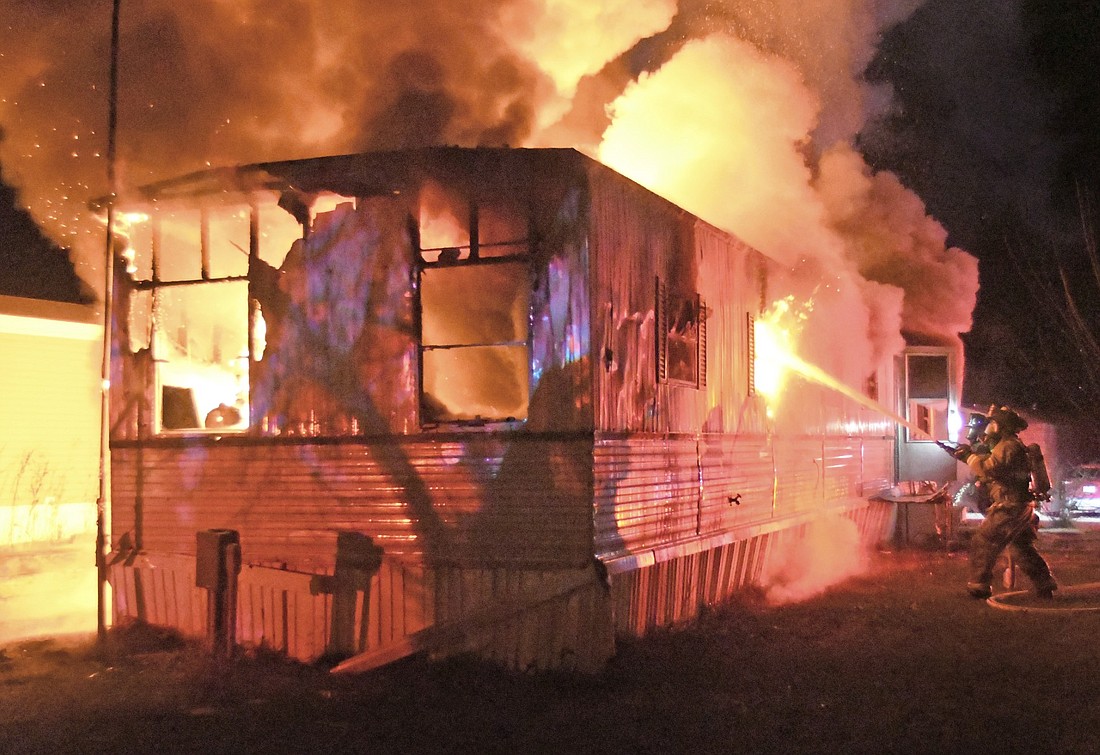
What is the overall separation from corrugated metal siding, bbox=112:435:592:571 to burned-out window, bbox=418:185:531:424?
41cm

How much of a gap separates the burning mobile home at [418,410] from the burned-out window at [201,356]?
0.03 meters

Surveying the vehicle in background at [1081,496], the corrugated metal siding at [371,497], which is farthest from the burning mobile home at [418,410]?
the vehicle in background at [1081,496]

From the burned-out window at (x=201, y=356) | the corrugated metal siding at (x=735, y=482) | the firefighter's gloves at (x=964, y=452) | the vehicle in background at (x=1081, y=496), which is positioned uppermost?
the burned-out window at (x=201, y=356)

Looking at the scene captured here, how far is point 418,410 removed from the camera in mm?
7477

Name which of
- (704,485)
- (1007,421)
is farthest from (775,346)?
(704,485)

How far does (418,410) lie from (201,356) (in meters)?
3.12

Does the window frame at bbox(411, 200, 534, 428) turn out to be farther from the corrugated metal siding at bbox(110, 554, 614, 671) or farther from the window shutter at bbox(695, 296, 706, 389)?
the window shutter at bbox(695, 296, 706, 389)

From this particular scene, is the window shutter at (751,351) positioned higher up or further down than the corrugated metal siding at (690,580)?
higher up

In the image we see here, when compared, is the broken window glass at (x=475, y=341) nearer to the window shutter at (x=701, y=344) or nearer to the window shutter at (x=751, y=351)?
the window shutter at (x=701, y=344)

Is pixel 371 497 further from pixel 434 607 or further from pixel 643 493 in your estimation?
pixel 643 493

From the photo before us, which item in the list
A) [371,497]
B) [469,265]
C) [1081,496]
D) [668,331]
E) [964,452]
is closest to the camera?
[469,265]

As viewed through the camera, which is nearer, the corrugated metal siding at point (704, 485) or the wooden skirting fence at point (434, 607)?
the wooden skirting fence at point (434, 607)

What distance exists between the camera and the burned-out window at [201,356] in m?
8.88

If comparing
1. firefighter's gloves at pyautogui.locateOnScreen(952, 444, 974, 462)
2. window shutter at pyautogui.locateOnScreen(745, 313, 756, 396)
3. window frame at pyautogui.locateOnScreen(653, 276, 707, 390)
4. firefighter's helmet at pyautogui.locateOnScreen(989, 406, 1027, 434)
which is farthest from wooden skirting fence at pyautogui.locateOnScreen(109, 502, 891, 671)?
firefighter's helmet at pyautogui.locateOnScreen(989, 406, 1027, 434)
